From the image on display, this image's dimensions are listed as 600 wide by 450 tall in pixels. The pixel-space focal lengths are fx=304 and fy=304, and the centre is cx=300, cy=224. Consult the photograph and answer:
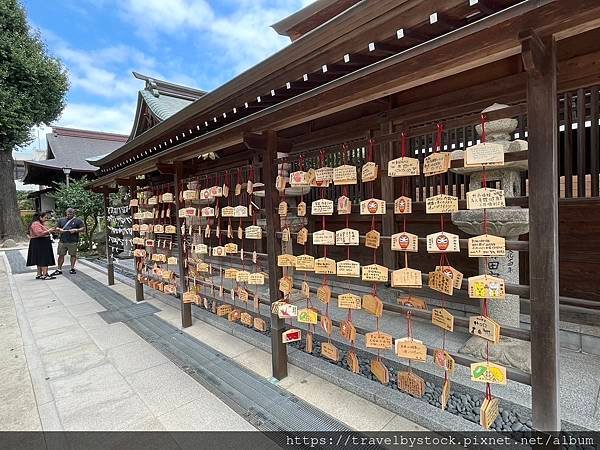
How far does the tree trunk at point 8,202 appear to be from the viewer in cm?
1636

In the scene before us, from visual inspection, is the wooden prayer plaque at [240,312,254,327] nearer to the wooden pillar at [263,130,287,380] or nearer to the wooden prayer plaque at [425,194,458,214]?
the wooden pillar at [263,130,287,380]

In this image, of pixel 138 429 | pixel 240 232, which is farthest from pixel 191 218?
pixel 138 429

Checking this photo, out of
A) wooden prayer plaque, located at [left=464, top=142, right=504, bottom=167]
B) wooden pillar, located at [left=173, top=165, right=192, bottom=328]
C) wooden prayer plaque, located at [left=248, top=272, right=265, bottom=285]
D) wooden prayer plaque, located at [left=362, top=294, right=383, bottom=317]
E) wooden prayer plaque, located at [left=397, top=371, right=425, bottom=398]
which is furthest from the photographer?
wooden pillar, located at [left=173, top=165, right=192, bottom=328]

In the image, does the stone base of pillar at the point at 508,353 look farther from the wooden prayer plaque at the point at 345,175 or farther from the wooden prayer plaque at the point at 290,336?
the wooden prayer plaque at the point at 345,175

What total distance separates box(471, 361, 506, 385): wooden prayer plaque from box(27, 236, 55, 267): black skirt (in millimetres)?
10760

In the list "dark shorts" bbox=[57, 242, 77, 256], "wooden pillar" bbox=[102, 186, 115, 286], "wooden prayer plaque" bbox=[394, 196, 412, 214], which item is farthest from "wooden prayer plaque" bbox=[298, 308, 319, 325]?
"dark shorts" bbox=[57, 242, 77, 256]

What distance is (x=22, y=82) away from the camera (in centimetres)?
1391

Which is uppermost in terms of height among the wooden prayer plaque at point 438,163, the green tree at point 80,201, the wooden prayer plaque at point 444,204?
the green tree at point 80,201

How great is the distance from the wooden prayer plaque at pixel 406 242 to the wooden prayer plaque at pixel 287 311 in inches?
47.2

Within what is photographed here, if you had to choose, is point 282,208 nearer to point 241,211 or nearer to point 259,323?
point 241,211

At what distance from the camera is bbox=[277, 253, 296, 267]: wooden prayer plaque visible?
9.80 ft

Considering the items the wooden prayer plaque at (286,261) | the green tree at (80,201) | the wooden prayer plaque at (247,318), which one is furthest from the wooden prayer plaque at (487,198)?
the green tree at (80,201)

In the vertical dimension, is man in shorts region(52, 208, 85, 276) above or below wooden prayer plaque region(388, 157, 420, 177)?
below

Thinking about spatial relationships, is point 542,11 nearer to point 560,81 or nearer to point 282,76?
point 282,76
